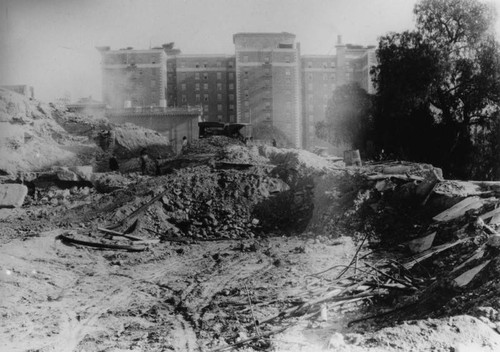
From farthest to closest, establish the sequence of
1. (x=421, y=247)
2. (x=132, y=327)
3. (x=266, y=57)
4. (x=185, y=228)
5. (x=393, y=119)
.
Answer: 1. (x=266, y=57)
2. (x=393, y=119)
3. (x=185, y=228)
4. (x=421, y=247)
5. (x=132, y=327)

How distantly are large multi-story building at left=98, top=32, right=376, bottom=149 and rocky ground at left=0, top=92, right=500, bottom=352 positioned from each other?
45063mm

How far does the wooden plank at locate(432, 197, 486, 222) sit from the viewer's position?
912cm

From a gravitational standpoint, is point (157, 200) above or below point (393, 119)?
below

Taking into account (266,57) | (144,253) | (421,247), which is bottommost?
(144,253)

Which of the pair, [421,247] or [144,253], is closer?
[421,247]

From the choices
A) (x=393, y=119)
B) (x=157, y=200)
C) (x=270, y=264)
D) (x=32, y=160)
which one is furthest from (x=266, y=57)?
(x=270, y=264)

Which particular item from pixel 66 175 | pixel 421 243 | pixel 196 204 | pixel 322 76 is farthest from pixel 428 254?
pixel 322 76

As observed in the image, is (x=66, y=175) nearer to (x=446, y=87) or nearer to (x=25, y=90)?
(x=25, y=90)

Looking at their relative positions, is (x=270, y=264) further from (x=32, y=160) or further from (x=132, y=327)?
(x=32, y=160)

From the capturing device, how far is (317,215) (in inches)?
496

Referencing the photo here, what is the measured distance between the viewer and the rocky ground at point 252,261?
553 centimetres

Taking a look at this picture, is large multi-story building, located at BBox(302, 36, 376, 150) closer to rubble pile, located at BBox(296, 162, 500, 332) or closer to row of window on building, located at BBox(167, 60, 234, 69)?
row of window on building, located at BBox(167, 60, 234, 69)

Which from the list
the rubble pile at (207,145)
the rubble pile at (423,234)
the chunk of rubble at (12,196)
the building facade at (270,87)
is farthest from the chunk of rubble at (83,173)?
the building facade at (270,87)

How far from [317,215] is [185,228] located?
399 centimetres
